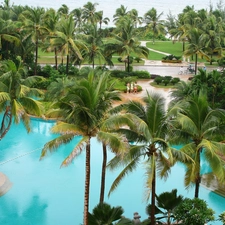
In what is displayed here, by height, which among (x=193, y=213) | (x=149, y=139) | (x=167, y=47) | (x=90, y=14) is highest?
(x=90, y=14)

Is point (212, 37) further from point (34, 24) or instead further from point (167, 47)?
point (34, 24)

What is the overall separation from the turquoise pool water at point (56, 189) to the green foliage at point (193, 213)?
9.94 ft

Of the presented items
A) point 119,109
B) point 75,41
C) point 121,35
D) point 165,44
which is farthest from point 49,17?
point 165,44

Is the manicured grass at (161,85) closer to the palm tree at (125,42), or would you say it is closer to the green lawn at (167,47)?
the palm tree at (125,42)

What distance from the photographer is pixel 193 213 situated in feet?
47.6

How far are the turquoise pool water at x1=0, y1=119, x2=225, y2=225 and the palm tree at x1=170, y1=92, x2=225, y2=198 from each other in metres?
3.96

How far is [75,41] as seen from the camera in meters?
36.7

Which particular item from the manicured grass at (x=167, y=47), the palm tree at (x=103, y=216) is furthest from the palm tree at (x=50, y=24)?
the manicured grass at (x=167, y=47)

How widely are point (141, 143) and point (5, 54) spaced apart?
28958mm

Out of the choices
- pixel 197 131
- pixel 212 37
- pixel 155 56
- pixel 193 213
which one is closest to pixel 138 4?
pixel 155 56

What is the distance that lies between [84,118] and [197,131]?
13.9 feet

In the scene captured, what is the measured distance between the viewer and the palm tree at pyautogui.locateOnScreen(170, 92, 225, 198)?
575 inches

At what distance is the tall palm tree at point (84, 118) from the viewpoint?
1321 centimetres

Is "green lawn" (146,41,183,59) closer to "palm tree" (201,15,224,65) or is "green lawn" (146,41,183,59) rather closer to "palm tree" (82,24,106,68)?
"palm tree" (201,15,224,65)
